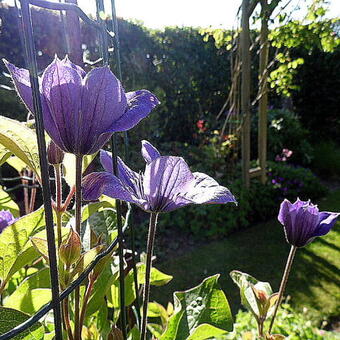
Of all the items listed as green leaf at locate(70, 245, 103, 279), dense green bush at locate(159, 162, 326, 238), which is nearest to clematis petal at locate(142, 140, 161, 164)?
green leaf at locate(70, 245, 103, 279)

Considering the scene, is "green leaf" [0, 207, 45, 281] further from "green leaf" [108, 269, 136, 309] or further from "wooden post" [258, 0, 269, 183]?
"wooden post" [258, 0, 269, 183]

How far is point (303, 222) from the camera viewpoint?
647mm

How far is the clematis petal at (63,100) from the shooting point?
35cm

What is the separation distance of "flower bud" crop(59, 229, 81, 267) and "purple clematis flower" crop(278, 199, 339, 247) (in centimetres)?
38

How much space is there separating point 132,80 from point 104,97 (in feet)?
11.8

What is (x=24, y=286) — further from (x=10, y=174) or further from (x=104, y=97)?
(x=10, y=174)

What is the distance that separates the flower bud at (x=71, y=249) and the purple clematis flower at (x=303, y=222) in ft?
1.25

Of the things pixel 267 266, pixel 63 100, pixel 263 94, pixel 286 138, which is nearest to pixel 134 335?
pixel 63 100

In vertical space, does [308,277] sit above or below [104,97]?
below

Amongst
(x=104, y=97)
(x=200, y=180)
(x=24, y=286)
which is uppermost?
(x=104, y=97)

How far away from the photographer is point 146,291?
1.56 ft

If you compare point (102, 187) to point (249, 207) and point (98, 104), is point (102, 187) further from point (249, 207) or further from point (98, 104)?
point (249, 207)

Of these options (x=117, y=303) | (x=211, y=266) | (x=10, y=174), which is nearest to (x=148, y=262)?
(x=117, y=303)

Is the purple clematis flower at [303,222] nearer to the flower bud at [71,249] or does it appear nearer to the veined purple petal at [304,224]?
the veined purple petal at [304,224]
